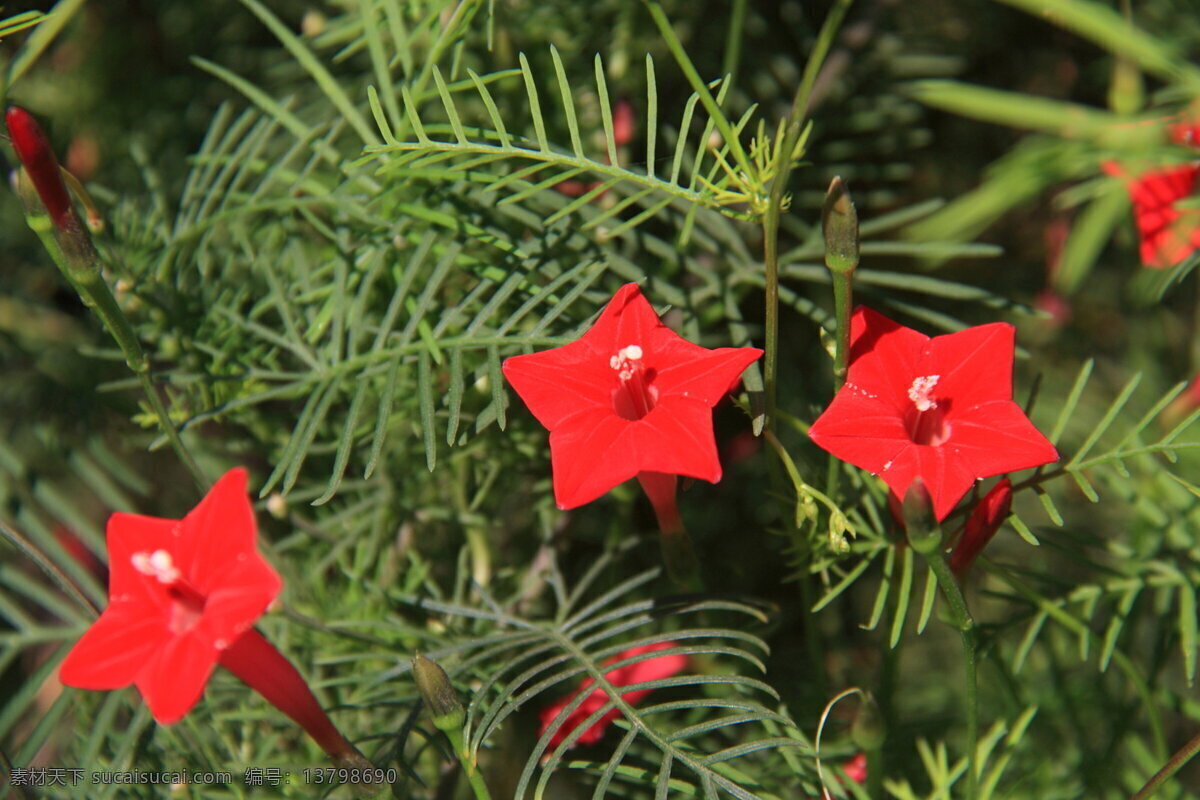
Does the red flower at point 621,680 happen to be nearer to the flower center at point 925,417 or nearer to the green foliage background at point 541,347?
the green foliage background at point 541,347

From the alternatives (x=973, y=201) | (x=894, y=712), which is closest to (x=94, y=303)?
(x=973, y=201)

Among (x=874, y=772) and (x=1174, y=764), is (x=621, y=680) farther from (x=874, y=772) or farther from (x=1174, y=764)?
(x=1174, y=764)

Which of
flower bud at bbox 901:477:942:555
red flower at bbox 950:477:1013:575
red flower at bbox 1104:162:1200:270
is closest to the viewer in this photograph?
flower bud at bbox 901:477:942:555

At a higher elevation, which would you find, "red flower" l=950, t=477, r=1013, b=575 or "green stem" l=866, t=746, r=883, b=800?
"red flower" l=950, t=477, r=1013, b=575

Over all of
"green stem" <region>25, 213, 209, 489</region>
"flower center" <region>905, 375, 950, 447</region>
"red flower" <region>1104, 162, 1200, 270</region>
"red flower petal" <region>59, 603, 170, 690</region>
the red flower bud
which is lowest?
"red flower petal" <region>59, 603, 170, 690</region>

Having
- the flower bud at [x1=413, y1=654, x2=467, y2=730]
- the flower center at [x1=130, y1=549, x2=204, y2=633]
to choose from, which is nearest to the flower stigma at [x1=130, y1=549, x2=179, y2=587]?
the flower center at [x1=130, y1=549, x2=204, y2=633]

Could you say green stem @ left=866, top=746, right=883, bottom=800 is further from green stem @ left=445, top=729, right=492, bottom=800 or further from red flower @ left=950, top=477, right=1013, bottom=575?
green stem @ left=445, top=729, right=492, bottom=800
